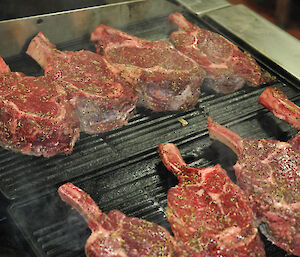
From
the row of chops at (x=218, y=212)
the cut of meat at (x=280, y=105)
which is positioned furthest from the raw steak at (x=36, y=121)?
the cut of meat at (x=280, y=105)

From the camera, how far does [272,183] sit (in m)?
2.70

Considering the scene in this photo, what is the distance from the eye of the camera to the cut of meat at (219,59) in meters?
3.59

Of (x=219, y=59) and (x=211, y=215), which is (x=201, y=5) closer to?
(x=219, y=59)

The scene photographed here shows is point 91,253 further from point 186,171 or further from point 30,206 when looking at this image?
point 186,171

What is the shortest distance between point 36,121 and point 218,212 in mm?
1512

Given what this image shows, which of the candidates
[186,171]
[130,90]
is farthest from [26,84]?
[186,171]

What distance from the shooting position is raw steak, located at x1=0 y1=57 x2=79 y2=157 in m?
2.94

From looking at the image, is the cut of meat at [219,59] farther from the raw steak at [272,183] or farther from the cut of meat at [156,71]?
the raw steak at [272,183]

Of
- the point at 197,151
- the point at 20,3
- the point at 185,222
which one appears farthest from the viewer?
the point at 20,3

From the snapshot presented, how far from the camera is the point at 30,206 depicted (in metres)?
2.72

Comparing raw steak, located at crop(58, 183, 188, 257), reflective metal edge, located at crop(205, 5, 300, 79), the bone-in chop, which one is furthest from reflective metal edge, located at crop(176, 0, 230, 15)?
raw steak, located at crop(58, 183, 188, 257)

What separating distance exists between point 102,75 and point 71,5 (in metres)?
1.59

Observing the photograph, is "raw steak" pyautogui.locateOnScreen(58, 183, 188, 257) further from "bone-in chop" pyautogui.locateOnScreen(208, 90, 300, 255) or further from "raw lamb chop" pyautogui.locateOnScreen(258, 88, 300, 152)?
"raw lamb chop" pyautogui.locateOnScreen(258, 88, 300, 152)

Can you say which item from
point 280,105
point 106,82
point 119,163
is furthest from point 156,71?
point 280,105
